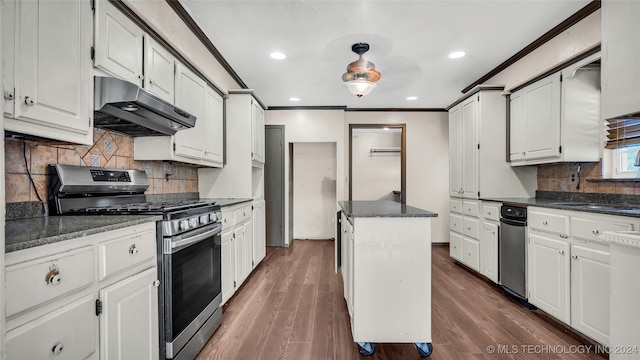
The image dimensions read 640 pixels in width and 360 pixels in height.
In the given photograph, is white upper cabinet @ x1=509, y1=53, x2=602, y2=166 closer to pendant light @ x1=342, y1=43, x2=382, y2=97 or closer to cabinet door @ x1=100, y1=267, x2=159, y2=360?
pendant light @ x1=342, y1=43, x2=382, y2=97

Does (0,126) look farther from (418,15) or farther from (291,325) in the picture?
(418,15)

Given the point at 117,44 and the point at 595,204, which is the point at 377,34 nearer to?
the point at 117,44

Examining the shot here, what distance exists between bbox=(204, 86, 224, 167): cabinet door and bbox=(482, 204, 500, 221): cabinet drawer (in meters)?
3.08

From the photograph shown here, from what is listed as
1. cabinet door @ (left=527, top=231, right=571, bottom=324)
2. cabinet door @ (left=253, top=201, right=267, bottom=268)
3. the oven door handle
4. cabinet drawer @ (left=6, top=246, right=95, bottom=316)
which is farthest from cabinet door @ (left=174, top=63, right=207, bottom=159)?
cabinet door @ (left=527, top=231, right=571, bottom=324)

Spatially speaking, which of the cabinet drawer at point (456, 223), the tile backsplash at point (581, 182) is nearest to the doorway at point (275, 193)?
the cabinet drawer at point (456, 223)

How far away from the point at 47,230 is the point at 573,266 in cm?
309

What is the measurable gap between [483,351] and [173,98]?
2937 mm

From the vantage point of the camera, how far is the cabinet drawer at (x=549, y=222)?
2.17 metres

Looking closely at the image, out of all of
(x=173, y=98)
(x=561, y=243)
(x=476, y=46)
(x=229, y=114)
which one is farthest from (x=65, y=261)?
(x=476, y=46)

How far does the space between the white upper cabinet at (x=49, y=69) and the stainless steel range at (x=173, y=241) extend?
39cm

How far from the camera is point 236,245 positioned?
2.82 m

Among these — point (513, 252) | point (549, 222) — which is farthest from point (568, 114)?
point (513, 252)

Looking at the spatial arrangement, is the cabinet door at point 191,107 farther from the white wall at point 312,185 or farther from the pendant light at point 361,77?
the white wall at point 312,185

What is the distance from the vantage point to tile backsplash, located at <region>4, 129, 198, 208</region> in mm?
1393
